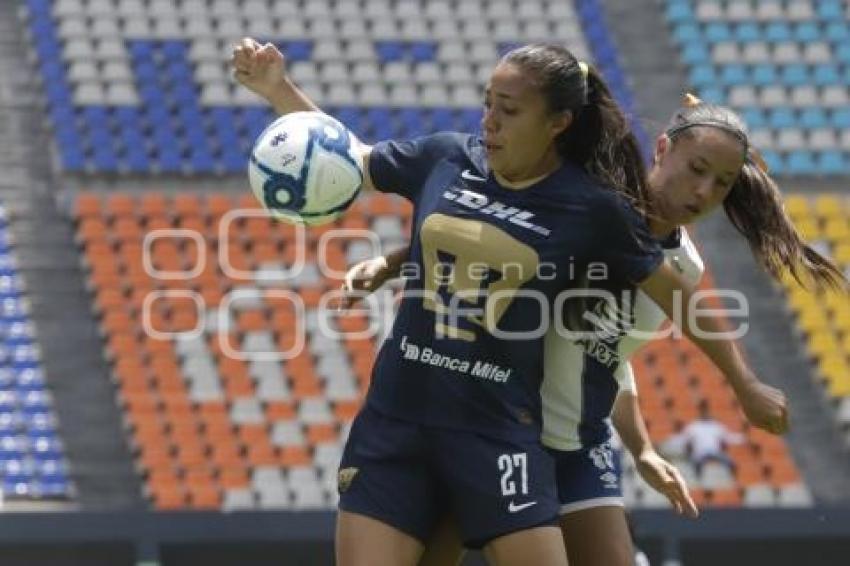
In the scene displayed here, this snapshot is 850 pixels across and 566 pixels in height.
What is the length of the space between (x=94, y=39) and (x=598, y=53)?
4.58 meters

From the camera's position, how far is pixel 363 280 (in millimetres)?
5215

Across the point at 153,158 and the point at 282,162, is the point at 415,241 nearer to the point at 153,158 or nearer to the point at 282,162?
the point at 282,162

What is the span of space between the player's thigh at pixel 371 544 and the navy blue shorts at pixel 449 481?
21 mm

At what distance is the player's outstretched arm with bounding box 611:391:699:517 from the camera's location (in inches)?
210

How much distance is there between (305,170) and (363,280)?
1.32 feet

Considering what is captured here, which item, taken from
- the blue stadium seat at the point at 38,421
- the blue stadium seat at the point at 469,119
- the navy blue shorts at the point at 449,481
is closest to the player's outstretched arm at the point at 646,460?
the navy blue shorts at the point at 449,481

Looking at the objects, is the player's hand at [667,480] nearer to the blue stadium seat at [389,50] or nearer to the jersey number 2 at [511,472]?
the jersey number 2 at [511,472]

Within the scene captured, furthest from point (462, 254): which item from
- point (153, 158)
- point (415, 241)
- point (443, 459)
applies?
point (153, 158)

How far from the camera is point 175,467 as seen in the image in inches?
526

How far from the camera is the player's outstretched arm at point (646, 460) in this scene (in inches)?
210

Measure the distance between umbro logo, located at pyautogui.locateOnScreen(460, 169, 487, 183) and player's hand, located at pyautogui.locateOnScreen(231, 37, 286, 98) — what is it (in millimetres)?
615

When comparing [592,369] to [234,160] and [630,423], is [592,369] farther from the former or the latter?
[234,160]

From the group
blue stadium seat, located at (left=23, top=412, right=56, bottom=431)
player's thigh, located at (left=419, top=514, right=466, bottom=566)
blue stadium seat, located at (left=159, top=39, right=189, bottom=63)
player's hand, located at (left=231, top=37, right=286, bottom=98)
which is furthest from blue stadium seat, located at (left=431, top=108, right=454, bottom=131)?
player's thigh, located at (left=419, top=514, right=466, bottom=566)

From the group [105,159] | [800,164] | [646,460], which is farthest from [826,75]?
[646,460]
